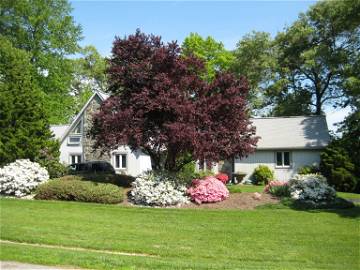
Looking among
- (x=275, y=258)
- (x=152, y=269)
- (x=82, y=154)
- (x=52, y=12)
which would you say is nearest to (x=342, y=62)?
(x=82, y=154)

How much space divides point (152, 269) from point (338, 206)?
11.8m

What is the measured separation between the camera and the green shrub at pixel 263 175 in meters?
32.5

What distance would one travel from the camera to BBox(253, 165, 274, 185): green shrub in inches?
1278

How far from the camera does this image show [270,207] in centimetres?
1766

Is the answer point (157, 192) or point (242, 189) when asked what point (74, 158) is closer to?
point (242, 189)

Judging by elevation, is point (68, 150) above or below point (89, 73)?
below

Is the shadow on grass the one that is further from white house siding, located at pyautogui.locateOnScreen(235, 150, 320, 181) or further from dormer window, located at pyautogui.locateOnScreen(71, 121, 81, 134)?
dormer window, located at pyautogui.locateOnScreen(71, 121, 81, 134)

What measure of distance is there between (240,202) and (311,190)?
2961 millimetres

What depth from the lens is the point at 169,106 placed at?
18.3 m

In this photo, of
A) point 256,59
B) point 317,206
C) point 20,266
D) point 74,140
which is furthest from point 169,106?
point 256,59

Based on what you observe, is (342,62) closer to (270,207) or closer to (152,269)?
(270,207)

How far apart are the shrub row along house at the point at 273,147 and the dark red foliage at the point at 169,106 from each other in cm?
1135

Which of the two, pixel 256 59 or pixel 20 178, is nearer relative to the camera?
pixel 20 178

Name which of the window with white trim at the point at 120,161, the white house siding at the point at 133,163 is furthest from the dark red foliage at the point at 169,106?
the window with white trim at the point at 120,161
